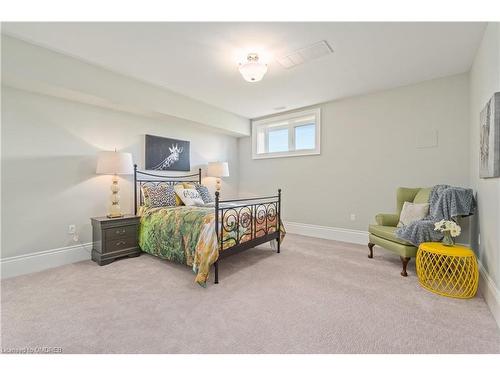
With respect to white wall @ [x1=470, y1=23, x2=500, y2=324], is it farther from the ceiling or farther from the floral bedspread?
the floral bedspread

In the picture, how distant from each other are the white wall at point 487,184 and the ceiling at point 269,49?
224mm

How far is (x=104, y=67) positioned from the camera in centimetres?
282

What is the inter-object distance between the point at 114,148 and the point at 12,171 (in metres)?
1.14

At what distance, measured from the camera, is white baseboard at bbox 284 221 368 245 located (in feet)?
12.5

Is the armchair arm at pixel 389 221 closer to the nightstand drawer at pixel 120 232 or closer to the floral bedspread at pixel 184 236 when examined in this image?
the floral bedspread at pixel 184 236

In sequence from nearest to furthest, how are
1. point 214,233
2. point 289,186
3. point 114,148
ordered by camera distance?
1. point 214,233
2. point 114,148
3. point 289,186

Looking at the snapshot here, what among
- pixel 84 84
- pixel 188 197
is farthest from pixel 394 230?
pixel 84 84

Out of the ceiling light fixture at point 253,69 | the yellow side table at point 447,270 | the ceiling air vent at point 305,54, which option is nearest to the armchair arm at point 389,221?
the yellow side table at point 447,270

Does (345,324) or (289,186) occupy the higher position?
(289,186)

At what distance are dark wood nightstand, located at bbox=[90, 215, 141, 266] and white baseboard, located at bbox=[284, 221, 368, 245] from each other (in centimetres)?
288

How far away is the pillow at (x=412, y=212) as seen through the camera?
8.89ft

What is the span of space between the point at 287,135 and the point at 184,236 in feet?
10.5
